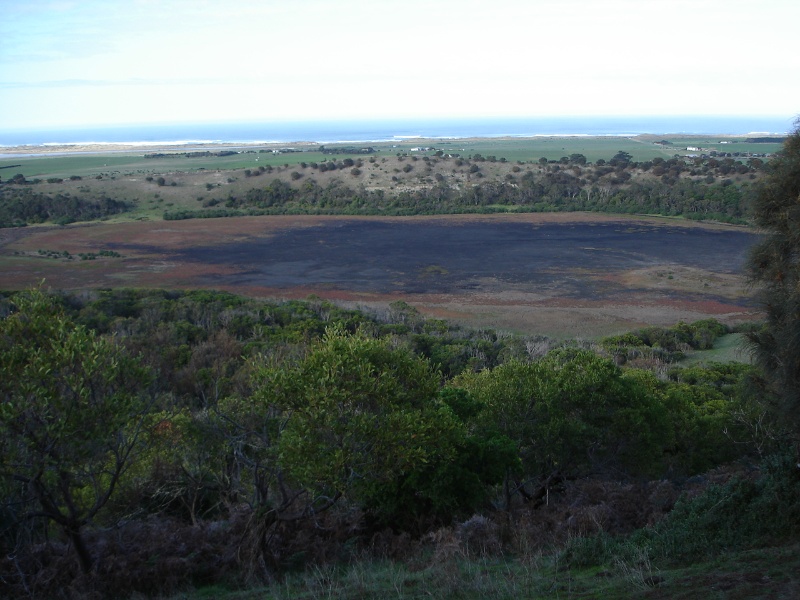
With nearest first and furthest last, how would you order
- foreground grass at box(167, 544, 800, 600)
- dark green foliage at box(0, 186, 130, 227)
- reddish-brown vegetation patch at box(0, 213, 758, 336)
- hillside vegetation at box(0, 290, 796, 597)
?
foreground grass at box(167, 544, 800, 600) < hillside vegetation at box(0, 290, 796, 597) < reddish-brown vegetation patch at box(0, 213, 758, 336) < dark green foliage at box(0, 186, 130, 227)

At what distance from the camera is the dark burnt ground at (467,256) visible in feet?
139

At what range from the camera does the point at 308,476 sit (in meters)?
8.63

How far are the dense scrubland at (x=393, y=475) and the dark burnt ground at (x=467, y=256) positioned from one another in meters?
26.8

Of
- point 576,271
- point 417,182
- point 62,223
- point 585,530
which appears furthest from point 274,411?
point 417,182

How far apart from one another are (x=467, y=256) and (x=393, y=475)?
4216cm

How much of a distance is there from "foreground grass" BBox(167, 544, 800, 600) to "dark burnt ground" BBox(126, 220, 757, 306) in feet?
105

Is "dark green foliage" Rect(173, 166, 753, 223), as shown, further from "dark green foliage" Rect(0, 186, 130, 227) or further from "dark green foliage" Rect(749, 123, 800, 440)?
"dark green foliage" Rect(749, 123, 800, 440)

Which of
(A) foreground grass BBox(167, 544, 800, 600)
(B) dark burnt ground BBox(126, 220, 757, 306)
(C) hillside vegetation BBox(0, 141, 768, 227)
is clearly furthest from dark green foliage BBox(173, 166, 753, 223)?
(A) foreground grass BBox(167, 544, 800, 600)

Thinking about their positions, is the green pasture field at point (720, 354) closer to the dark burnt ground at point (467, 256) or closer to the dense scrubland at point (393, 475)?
the dark burnt ground at point (467, 256)

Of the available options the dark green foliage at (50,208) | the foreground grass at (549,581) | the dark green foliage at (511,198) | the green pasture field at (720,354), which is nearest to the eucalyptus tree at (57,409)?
the foreground grass at (549,581)

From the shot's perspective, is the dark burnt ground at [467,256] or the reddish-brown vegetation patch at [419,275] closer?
the reddish-brown vegetation patch at [419,275]

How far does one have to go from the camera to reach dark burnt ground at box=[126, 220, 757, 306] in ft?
139

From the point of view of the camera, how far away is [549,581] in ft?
23.6

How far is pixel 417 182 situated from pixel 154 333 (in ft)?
195
